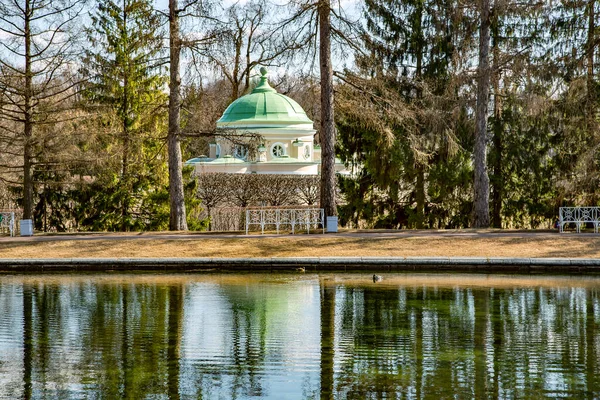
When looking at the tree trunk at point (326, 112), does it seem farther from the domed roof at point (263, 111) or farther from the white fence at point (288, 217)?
the domed roof at point (263, 111)

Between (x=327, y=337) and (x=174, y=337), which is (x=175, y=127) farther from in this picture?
(x=327, y=337)

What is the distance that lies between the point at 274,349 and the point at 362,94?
51.0 feet

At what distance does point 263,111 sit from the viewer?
47.2 metres

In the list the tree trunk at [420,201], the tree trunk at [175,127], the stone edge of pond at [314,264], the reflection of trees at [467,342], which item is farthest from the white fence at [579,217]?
the tree trunk at [175,127]

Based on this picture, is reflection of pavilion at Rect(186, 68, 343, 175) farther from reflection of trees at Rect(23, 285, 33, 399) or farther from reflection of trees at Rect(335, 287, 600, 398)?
reflection of trees at Rect(335, 287, 600, 398)

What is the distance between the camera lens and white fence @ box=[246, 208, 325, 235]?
24000 millimetres

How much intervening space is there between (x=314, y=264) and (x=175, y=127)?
7985 millimetres

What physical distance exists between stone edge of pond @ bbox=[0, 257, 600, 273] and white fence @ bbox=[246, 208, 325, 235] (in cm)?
415

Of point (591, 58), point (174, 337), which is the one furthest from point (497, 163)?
point (174, 337)

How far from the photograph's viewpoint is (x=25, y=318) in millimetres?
13164

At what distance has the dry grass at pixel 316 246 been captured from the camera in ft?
68.3

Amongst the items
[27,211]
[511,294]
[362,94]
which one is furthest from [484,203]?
[27,211]

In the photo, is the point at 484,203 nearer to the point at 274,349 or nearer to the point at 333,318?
the point at 333,318

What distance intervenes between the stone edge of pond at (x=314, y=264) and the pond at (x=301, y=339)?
1.42 meters
